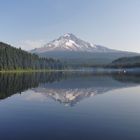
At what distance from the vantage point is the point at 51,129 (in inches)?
902

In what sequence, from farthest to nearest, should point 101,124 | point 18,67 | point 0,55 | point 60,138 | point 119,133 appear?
point 18,67 < point 0,55 < point 101,124 < point 119,133 < point 60,138

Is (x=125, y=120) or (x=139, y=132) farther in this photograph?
(x=125, y=120)

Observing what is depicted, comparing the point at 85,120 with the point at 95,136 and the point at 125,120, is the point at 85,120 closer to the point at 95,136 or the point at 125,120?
the point at 125,120

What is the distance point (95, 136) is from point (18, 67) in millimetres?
166841

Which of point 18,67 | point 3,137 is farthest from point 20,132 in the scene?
point 18,67

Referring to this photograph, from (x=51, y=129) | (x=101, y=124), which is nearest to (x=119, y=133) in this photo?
(x=101, y=124)

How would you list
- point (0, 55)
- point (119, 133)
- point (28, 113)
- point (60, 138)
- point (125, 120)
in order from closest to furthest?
point (60, 138) → point (119, 133) → point (125, 120) → point (28, 113) → point (0, 55)

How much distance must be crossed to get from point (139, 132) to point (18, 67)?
547ft

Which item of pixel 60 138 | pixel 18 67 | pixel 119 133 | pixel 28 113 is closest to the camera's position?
pixel 60 138

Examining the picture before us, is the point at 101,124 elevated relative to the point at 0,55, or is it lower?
lower

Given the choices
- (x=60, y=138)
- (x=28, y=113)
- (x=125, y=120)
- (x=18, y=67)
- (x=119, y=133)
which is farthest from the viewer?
(x=18, y=67)

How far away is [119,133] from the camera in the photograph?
70.7 ft

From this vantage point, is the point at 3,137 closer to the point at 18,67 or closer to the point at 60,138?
the point at 60,138

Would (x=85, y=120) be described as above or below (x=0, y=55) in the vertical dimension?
below
